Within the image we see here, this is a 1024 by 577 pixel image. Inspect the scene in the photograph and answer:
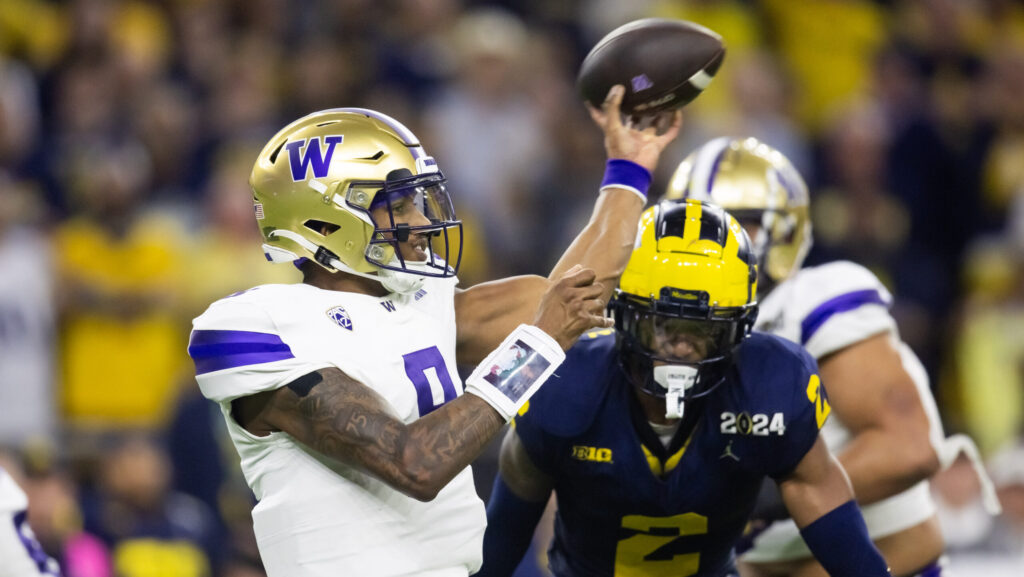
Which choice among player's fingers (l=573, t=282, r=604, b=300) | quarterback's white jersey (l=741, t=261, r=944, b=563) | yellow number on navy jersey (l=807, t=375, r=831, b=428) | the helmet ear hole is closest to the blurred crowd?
quarterback's white jersey (l=741, t=261, r=944, b=563)

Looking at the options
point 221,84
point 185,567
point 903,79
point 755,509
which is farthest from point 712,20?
point 755,509

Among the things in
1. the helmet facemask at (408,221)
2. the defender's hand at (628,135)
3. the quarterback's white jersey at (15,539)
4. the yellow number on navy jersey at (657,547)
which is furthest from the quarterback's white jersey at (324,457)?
the quarterback's white jersey at (15,539)

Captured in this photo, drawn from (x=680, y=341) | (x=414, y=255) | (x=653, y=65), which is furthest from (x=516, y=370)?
(x=653, y=65)

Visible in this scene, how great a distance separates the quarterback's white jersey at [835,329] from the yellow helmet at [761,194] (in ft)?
0.32

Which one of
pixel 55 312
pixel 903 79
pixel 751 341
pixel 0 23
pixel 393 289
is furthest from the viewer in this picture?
pixel 903 79

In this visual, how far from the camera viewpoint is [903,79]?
8.79 metres

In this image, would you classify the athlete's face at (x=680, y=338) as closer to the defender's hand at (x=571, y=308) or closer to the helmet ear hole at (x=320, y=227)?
the defender's hand at (x=571, y=308)

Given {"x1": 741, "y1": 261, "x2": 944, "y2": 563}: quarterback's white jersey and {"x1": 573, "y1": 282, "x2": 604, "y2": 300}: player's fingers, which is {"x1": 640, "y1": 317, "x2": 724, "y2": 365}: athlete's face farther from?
{"x1": 741, "y1": 261, "x2": 944, "y2": 563}: quarterback's white jersey

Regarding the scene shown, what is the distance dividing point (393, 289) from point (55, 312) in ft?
12.7

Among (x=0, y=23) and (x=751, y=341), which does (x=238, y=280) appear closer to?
(x=0, y=23)

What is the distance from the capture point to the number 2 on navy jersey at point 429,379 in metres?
3.15

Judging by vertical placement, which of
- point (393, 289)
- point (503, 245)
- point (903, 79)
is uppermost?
point (393, 289)

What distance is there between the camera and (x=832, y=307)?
398 centimetres

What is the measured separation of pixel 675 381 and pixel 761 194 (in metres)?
1.11
